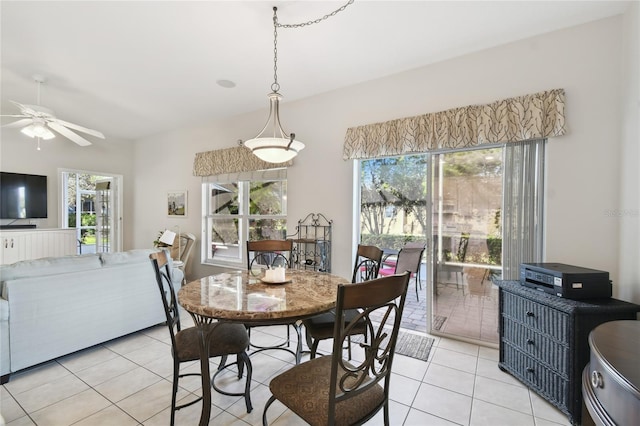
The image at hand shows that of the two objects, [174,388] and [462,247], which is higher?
[462,247]

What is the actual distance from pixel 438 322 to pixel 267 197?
113 inches

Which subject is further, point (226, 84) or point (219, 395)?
point (226, 84)

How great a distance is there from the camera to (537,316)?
202 cm

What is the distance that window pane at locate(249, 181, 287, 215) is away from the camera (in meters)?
4.25

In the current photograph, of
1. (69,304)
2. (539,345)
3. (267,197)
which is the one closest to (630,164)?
(539,345)

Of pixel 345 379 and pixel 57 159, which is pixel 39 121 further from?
pixel 345 379

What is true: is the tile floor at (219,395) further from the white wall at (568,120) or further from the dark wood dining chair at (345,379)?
the white wall at (568,120)

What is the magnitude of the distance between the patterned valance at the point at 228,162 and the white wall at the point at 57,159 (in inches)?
86.3

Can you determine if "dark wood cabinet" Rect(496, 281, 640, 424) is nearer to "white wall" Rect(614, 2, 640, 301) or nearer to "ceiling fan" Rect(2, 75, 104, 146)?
"white wall" Rect(614, 2, 640, 301)

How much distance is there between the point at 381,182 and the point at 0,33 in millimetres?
4061

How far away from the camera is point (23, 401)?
1.95 meters

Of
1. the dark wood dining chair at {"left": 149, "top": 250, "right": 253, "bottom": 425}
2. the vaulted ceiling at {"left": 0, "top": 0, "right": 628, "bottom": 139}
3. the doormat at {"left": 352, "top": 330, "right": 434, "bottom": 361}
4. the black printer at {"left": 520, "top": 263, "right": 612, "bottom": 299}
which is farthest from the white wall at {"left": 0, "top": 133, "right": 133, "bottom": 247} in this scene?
the black printer at {"left": 520, "top": 263, "right": 612, "bottom": 299}

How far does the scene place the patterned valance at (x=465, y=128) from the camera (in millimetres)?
2408

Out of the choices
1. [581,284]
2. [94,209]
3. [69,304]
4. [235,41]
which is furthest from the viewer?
[94,209]
